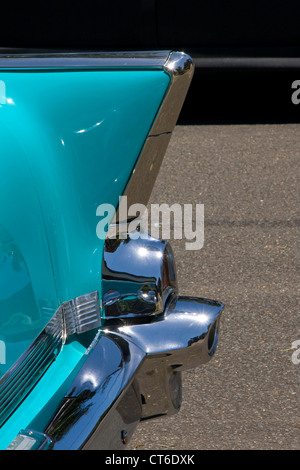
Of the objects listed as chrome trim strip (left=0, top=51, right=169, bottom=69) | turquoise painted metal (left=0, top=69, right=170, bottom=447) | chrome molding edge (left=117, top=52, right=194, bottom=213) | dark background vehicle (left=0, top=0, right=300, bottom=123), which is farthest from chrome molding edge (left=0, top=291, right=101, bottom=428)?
dark background vehicle (left=0, top=0, right=300, bottom=123)

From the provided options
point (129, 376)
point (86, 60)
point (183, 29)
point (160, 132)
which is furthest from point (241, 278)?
point (183, 29)

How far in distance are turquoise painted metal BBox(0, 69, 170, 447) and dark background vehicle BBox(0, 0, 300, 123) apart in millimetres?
3446

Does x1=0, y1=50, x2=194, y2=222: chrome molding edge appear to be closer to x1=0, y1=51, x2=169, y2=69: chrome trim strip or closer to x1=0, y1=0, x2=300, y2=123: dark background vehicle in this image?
x1=0, y1=51, x2=169, y2=69: chrome trim strip

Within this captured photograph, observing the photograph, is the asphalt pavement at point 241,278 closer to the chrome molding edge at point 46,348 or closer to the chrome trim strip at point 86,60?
the chrome molding edge at point 46,348

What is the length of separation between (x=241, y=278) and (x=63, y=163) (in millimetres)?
1784

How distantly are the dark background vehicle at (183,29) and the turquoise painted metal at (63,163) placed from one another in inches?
136

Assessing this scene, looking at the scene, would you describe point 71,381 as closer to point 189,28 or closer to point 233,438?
point 233,438

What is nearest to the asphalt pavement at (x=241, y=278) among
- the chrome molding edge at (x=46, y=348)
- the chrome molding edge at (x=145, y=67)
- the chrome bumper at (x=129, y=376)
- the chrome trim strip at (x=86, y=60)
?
the chrome bumper at (x=129, y=376)

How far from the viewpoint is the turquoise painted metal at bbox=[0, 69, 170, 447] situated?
63.6 inches

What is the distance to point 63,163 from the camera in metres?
1.78

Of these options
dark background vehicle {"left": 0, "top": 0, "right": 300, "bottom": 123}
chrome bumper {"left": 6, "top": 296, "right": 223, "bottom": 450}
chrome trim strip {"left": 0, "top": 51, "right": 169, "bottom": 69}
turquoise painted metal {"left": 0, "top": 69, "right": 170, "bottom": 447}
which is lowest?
chrome bumper {"left": 6, "top": 296, "right": 223, "bottom": 450}

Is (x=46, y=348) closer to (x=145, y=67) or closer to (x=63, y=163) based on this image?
(x=63, y=163)

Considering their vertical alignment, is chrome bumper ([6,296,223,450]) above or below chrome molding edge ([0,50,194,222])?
below

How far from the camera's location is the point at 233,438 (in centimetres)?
239
